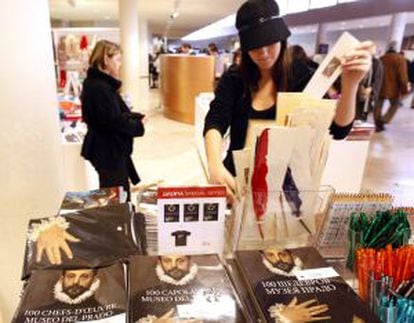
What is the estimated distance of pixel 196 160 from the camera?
4656mm

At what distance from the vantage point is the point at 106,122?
88.9 inches

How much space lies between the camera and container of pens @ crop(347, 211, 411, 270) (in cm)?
79

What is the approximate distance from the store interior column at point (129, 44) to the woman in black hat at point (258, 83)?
719 centimetres

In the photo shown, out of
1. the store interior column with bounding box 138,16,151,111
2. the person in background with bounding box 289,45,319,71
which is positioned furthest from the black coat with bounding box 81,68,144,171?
the store interior column with bounding box 138,16,151,111

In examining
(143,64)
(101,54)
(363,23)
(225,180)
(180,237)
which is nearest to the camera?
(180,237)

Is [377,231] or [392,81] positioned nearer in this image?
[377,231]

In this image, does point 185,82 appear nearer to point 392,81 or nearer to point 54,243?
point 392,81

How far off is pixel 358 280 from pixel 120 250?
1.56ft

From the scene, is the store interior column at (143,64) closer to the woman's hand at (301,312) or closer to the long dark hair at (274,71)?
the long dark hair at (274,71)

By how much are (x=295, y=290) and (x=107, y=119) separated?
1816 millimetres

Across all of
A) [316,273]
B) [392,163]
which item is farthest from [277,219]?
[392,163]

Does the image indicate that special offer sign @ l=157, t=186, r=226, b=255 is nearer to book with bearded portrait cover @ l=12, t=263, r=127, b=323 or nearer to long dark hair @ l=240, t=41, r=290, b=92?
book with bearded portrait cover @ l=12, t=263, r=127, b=323

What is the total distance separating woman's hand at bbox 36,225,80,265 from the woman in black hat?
1.20ft

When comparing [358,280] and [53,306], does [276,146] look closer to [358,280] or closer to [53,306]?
[358,280]
